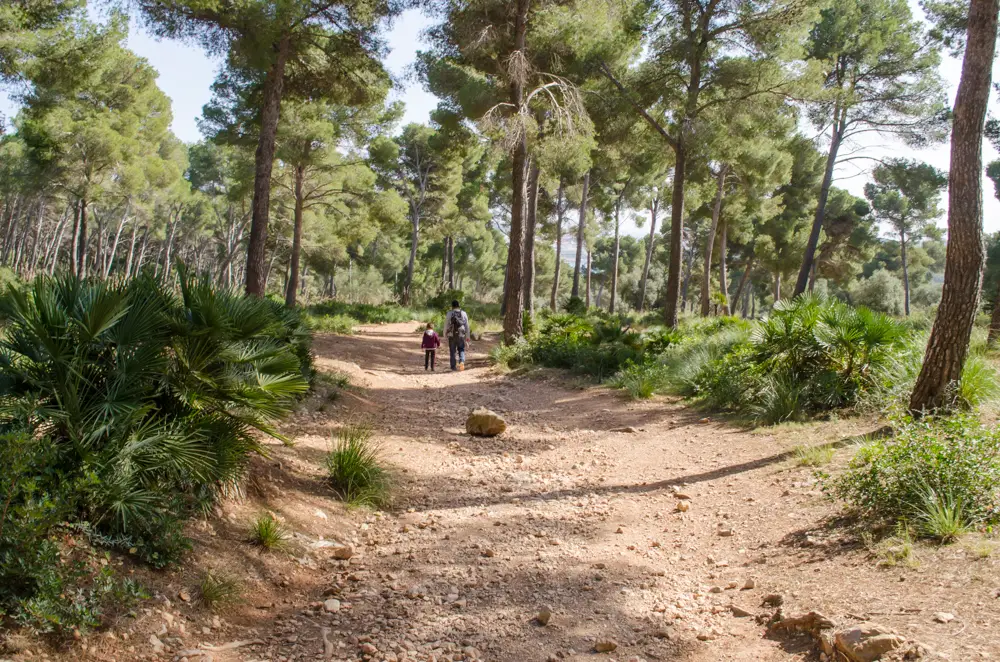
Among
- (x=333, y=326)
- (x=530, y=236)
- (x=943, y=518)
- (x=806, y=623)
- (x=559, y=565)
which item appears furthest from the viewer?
(x=530, y=236)

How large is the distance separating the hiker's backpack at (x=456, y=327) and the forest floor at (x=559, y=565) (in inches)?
235

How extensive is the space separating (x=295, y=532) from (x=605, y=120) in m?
15.6

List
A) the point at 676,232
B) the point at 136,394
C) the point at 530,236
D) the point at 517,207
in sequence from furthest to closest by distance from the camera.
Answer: the point at 530,236 < the point at 676,232 < the point at 517,207 < the point at 136,394

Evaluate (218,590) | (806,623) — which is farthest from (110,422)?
(806,623)

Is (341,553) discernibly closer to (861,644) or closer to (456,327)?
(861,644)

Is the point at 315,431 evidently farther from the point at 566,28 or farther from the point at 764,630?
the point at 566,28

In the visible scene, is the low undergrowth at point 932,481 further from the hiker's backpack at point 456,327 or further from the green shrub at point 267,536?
the hiker's backpack at point 456,327

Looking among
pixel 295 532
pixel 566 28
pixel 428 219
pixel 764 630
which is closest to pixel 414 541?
pixel 295 532

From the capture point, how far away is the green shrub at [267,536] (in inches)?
169

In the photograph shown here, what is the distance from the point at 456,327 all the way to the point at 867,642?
11.3m

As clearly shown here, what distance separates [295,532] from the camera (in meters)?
4.68

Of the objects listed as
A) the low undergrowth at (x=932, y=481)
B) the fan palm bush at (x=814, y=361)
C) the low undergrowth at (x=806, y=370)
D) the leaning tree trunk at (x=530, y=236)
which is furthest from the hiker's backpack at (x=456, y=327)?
the low undergrowth at (x=932, y=481)

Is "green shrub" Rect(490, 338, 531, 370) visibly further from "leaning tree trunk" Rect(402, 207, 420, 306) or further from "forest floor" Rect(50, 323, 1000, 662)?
"leaning tree trunk" Rect(402, 207, 420, 306)

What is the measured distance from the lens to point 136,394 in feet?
12.4
